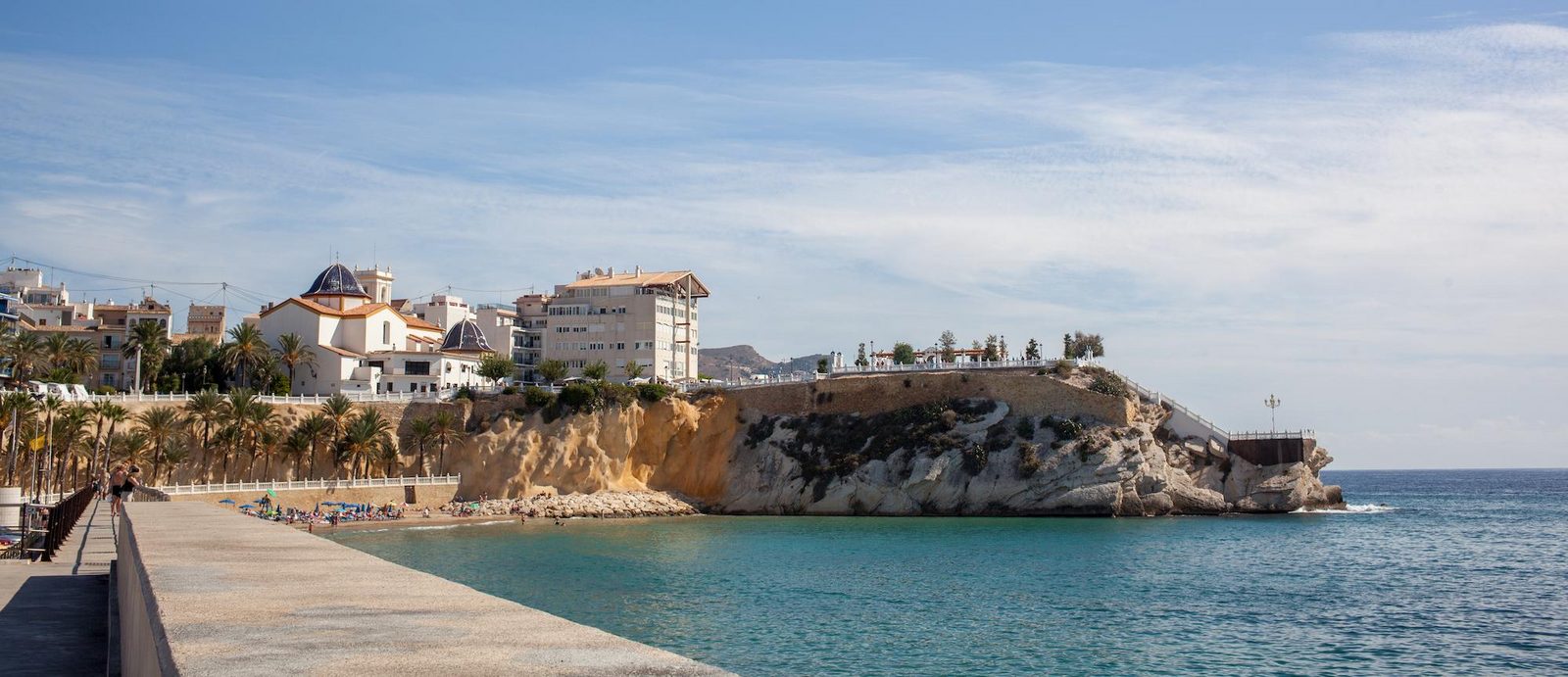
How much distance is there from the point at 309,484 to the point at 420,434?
29.5 feet

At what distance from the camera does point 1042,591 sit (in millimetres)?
41625

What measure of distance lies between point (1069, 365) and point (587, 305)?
4310 centimetres

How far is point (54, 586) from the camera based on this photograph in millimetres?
18562

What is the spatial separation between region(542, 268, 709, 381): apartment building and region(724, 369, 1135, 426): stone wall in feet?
47.7

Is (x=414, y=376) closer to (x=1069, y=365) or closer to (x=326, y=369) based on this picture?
(x=326, y=369)

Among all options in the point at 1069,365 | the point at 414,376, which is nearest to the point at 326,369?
the point at 414,376

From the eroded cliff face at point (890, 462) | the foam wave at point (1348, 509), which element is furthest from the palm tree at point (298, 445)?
the foam wave at point (1348, 509)

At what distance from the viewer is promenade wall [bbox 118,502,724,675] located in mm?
6297

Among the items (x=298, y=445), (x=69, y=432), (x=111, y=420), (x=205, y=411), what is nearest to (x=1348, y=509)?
(x=298, y=445)

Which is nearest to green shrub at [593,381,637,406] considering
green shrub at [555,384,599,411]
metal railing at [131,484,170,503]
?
green shrub at [555,384,599,411]

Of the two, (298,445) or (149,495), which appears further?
(298,445)

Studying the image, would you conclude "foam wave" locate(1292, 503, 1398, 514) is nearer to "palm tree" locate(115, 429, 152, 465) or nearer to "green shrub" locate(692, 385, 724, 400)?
"green shrub" locate(692, 385, 724, 400)

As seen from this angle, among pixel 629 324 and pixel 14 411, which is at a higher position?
pixel 629 324

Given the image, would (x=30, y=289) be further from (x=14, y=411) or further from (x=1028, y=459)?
(x=1028, y=459)
